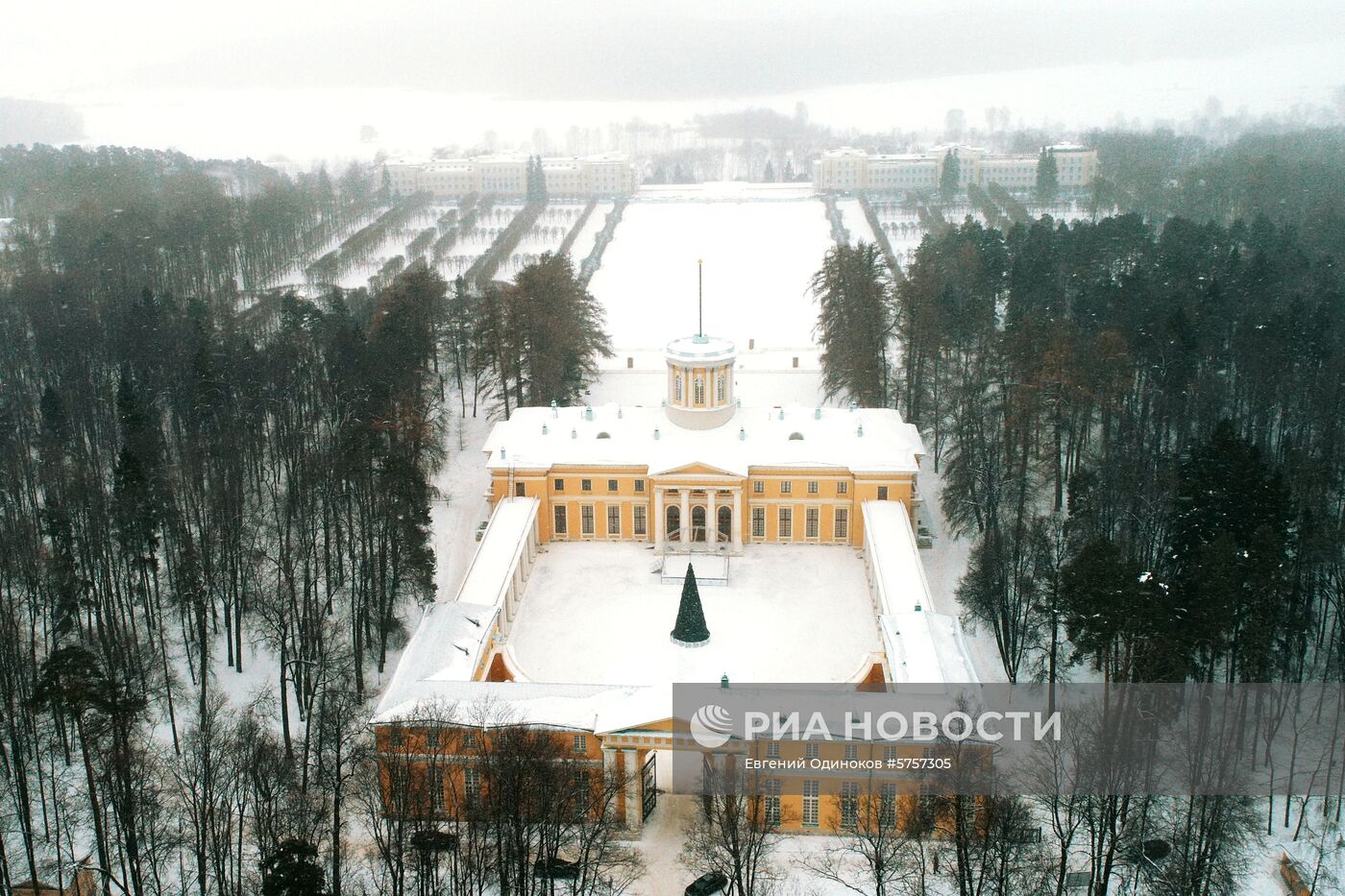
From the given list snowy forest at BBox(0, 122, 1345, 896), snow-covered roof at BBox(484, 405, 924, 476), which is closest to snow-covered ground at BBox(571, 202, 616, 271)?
snowy forest at BBox(0, 122, 1345, 896)

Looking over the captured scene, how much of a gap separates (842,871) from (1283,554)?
13.2 metres

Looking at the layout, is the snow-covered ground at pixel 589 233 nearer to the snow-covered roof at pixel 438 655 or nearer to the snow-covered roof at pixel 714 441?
the snow-covered roof at pixel 714 441

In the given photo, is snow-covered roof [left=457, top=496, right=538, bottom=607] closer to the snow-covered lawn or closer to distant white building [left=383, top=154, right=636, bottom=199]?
the snow-covered lawn

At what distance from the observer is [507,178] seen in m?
144

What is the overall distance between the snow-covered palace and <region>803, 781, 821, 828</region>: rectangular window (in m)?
0.03

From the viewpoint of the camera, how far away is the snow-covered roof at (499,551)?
37031 millimetres

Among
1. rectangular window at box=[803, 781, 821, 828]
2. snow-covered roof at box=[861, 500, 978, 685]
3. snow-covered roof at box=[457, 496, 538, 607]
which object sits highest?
snow-covered roof at box=[457, 496, 538, 607]

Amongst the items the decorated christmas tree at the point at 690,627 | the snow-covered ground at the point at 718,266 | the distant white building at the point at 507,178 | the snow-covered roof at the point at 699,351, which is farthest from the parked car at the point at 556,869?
the distant white building at the point at 507,178

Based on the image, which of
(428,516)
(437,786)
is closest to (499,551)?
(428,516)

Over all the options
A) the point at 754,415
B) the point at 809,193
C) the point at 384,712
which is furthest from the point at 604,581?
the point at 809,193

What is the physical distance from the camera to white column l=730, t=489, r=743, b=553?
44.0 metres

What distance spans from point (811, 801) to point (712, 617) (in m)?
11.1

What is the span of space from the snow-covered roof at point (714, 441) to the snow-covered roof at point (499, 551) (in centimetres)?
189

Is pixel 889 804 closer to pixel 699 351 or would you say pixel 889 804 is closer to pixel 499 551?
pixel 499 551
